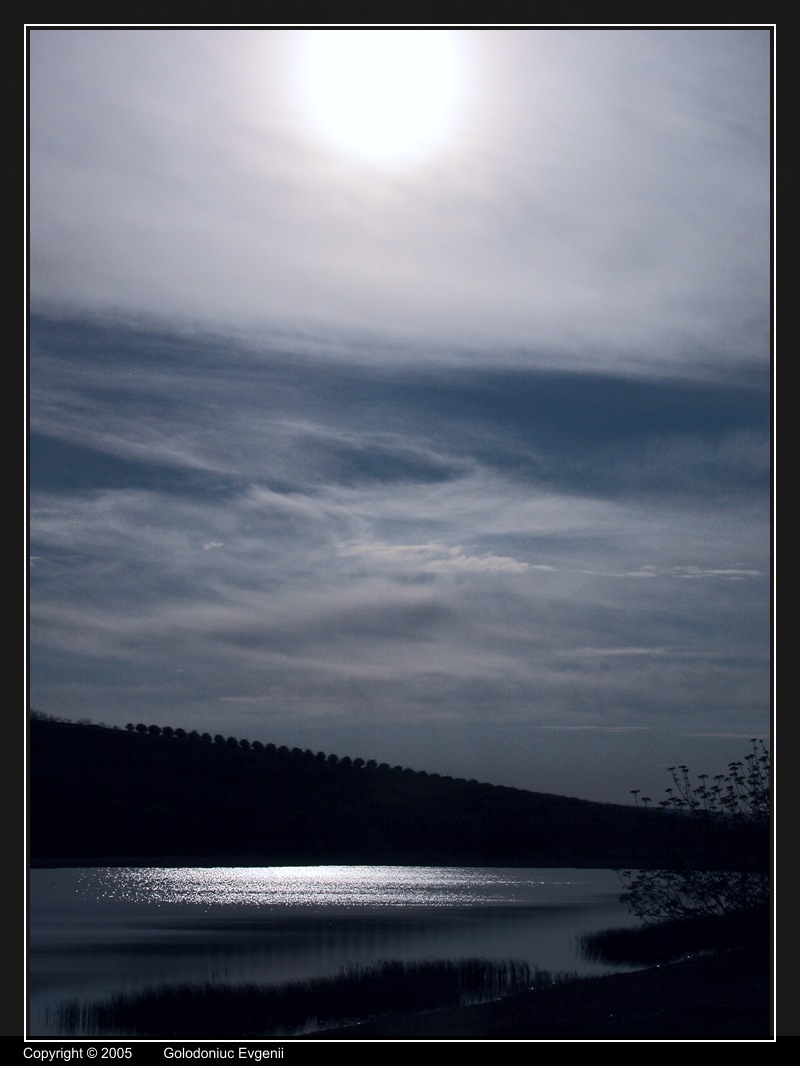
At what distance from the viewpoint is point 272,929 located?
35844 mm

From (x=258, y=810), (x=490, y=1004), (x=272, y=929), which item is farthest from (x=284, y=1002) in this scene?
(x=258, y=810)

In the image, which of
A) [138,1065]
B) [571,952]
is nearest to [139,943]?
[571,952]

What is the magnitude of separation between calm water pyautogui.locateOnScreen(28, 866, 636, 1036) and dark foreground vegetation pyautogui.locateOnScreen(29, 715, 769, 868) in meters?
2.30

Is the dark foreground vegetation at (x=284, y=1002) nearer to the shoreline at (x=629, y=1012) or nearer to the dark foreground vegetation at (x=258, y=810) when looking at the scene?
the shoreline at (x=629, y=1012)

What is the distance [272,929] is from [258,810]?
26.9 meters

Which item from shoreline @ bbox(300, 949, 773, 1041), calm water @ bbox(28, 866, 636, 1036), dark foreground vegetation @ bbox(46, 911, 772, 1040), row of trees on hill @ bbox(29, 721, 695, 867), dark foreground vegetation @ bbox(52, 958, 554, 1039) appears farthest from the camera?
row of trees on hill @ bbox(29, 721, 695, 867)

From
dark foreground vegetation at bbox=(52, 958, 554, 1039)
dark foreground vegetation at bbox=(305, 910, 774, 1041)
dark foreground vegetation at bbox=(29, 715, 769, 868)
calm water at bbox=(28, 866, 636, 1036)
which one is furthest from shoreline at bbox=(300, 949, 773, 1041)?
dark foreground vegetation at bbox=(29, 715, 769, 868)

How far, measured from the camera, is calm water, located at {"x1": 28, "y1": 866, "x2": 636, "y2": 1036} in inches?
976

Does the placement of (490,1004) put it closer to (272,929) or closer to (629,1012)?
(629,1012)

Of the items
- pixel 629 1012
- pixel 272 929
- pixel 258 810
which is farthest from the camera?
pixel 258 810

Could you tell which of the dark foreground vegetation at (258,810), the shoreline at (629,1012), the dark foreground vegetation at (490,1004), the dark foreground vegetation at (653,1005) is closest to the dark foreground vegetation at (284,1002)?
the dark foreground vegetation at (490,1004)

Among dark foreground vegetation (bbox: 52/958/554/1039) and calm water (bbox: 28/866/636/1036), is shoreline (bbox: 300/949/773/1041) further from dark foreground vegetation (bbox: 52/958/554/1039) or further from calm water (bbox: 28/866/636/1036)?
calm water (bbox: 28/866/636/1036)

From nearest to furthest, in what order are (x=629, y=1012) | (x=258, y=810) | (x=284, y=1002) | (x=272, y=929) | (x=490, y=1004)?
(x=629, y=1012)
(x=490, y=1004)
(x=284, y=1002)
(x=272, y=929)
(x=258, y=810)
